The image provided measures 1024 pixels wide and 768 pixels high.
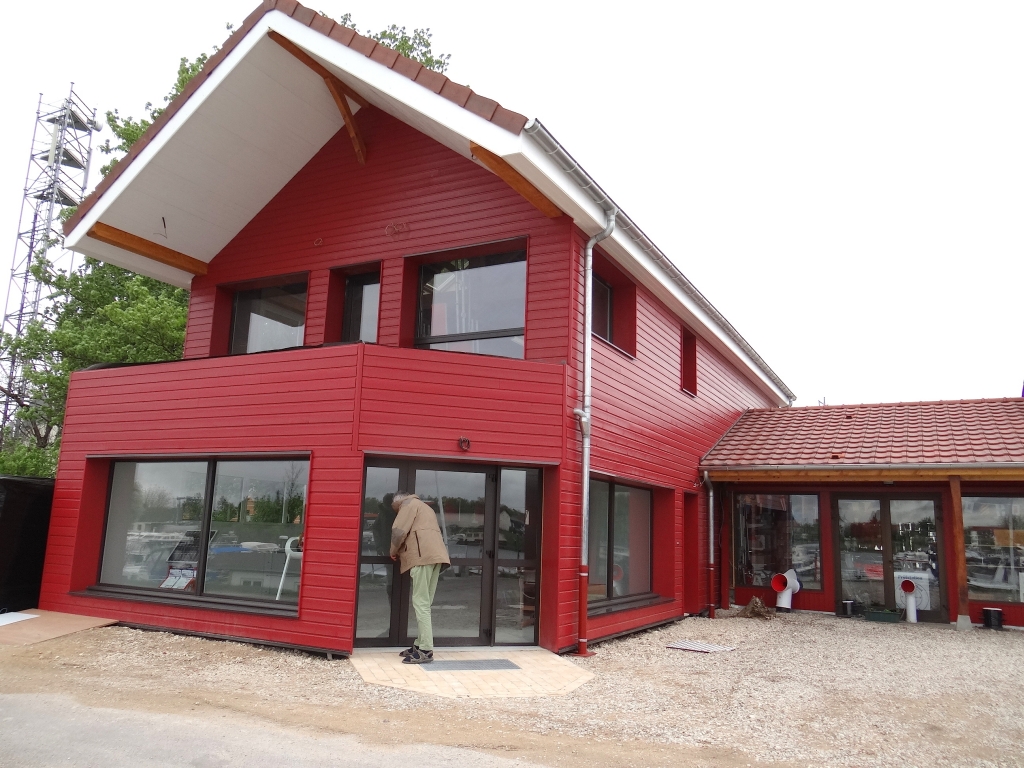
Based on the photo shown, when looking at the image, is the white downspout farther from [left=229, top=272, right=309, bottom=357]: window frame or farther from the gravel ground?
[left=229, top=272, right=309, bottom=357]: window frame

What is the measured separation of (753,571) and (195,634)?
29.1ft

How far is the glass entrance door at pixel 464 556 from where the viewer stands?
732 cm

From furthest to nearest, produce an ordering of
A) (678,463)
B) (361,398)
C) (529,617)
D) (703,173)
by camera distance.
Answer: (703,173) < (678,463) < (529,617) < (361,398)

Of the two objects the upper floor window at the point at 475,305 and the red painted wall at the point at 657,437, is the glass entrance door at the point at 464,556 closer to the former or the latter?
the red painted wall at the point at 657,437

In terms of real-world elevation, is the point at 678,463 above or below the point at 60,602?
above

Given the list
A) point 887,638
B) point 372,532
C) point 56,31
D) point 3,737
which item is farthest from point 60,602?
point 887,638

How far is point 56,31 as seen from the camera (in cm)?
935

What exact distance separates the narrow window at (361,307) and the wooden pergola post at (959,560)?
8.39m

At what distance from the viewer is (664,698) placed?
19.7 ft

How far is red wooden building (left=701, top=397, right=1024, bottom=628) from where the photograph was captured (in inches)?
428

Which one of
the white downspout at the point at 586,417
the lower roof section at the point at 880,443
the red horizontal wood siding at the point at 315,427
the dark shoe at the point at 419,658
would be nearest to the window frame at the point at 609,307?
the white downspout at the point at 586,417

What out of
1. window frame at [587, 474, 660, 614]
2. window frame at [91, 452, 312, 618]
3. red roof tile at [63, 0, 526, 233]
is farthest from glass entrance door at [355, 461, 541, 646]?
red roof tile at [63, 0, 526, 233]

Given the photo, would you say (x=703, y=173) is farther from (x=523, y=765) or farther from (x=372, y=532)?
(x=523, y=765)

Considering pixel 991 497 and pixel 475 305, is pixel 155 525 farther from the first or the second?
pixel 991 497
